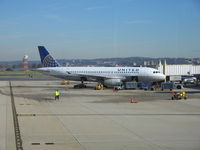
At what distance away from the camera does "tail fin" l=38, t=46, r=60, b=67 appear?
212 ft

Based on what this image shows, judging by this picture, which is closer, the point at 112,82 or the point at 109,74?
the point at 112,82

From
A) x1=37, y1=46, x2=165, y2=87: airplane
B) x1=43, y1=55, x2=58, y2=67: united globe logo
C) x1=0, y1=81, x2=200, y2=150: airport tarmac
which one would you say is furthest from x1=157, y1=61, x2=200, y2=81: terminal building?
x1=0, y1=81, x2=200, y2=150: airport tarmac

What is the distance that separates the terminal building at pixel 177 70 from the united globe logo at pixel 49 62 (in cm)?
2681

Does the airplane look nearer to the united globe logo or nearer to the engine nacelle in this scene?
the engine nacelle

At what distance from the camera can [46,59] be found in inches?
2566

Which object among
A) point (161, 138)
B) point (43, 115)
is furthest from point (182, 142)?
point (43, 115)

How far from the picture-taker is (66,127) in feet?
67.6

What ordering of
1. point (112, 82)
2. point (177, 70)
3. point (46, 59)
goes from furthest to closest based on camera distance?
point (177, 70)
point (46, 59)
point (112, 82)

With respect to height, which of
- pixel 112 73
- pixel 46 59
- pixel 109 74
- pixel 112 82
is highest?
pixel 46 59

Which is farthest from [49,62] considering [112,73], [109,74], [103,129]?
[103,129]

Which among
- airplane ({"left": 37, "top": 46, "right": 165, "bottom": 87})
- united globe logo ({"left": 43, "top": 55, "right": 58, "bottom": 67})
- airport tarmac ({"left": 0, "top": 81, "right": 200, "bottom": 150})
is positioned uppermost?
united globe logo ({"left": 43, "top": 55, "right": 58, "bottom": 67})

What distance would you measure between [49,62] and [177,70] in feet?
107

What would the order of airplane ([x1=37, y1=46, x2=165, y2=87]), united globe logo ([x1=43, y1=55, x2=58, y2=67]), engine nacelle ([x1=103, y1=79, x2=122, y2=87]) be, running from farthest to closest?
united globe logo ([x1=43, y1=55, x2=58, y2=67]), airplane ([x1=37, y1=46, x2=165, y2=87]), engine nacelle ([x1=103, y1=79, x2=122, y2=87])

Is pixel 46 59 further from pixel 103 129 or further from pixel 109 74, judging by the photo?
pixel 103 129
